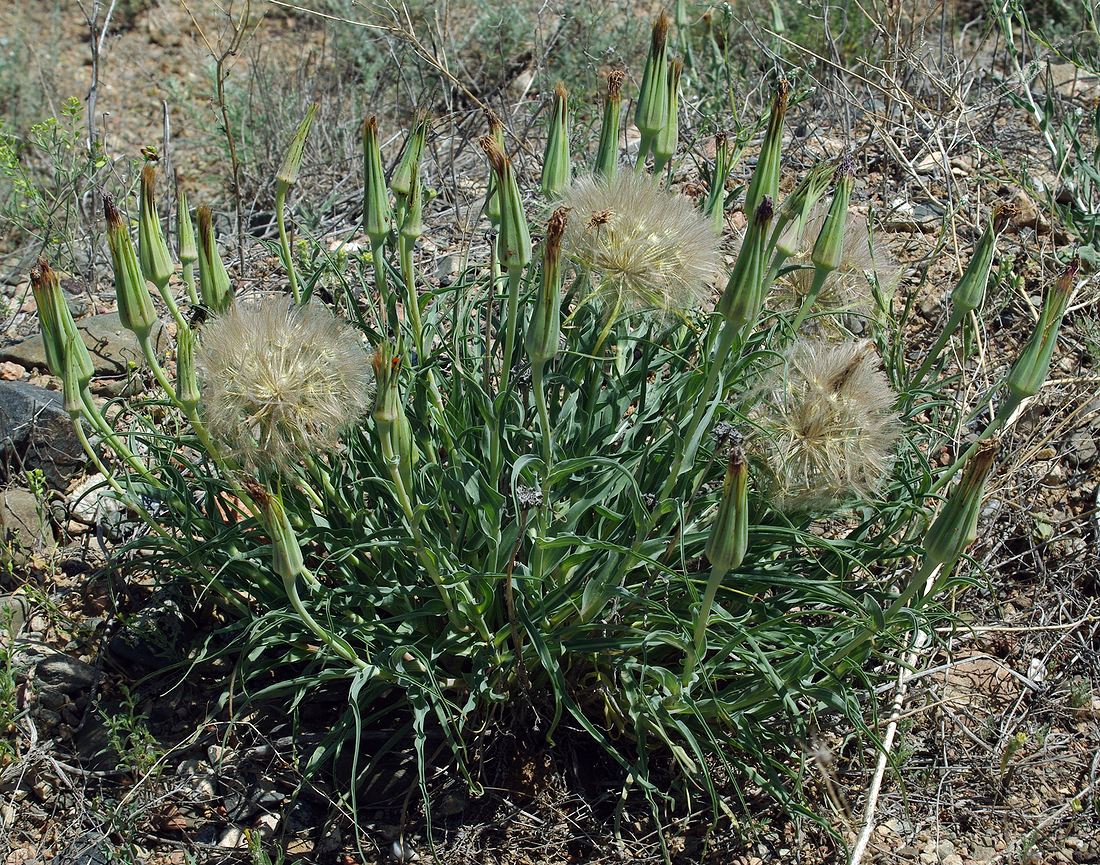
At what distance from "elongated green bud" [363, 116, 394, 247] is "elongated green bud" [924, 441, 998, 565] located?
1454 millimetres

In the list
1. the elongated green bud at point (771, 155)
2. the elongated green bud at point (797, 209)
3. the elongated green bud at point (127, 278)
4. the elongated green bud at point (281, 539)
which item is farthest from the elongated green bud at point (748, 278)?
the elongated green bud at point (127, 278)

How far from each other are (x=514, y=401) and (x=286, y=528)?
1.03m

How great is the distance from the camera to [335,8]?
7.67m

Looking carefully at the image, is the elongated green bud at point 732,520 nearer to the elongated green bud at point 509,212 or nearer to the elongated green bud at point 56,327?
the elongated green bud at point 509,212

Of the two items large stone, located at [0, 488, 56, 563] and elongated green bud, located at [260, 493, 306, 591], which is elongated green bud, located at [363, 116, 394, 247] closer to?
elongated green bud, located at [260, 493, 306, 591]

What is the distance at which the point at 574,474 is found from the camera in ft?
9.54

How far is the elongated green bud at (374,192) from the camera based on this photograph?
2.45 m

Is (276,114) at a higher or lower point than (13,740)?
higher

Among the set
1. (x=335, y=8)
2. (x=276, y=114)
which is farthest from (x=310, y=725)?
(x=335, y=8)

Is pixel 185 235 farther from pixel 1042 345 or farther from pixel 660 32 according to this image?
pixel 1042 345

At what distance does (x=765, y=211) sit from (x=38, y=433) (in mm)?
2889

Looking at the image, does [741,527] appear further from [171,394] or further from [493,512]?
[171,394]

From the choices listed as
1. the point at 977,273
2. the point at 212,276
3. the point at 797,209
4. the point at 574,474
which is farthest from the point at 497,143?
the point at 977,273

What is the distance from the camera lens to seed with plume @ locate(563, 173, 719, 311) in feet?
8.30
